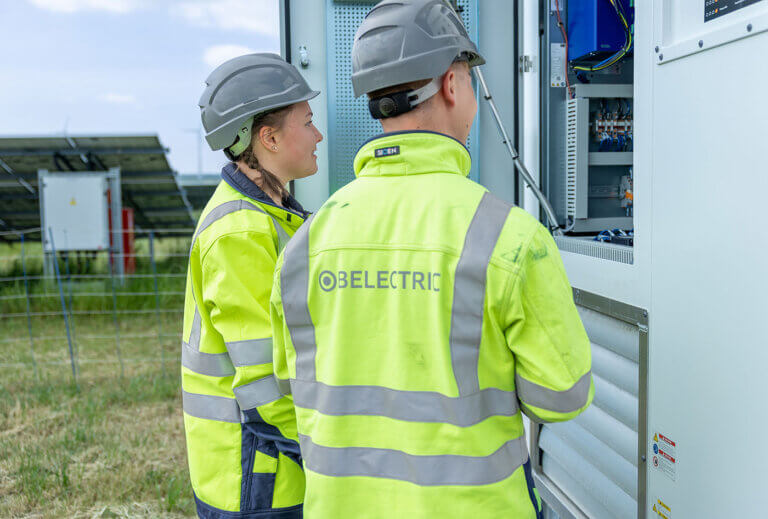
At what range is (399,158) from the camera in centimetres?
124

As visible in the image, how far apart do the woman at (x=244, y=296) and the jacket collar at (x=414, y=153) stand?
1.65 feet

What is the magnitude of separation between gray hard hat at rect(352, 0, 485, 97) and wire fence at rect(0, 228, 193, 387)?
14.8 feet

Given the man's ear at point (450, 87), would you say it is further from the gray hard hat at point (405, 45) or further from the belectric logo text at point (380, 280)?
the belectric logo text at point (380, 280)

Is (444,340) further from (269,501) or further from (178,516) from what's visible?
(178,516)

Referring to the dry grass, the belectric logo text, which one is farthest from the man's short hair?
the dry grass

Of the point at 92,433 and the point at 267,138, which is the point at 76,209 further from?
the point at 267,138

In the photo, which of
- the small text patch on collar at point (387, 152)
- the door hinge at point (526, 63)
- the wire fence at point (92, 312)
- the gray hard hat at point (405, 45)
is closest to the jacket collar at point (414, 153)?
the small text patch on collar at point (387, 152)

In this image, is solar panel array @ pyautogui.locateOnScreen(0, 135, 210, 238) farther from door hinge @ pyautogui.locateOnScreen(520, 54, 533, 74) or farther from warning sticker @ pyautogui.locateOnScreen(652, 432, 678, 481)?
warning sticker @ pyautogui.locateOnScreen(652, 432, 678, 481)

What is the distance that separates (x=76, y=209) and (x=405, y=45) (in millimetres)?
7733

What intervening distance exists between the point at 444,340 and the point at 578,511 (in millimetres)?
1497

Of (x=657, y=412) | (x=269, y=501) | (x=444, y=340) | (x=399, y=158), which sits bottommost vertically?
(x=269, y=501)

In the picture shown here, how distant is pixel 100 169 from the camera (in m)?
8.84

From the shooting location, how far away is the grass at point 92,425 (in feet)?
11.7

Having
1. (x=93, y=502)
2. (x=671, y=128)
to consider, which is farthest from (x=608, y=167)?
(x=93, y=502)
